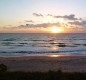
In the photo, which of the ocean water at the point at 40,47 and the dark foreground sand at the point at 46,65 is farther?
the ocean water at the point at 40,47

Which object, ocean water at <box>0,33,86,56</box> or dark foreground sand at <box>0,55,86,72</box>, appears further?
ocean water at <box>0,33,86,56</box>

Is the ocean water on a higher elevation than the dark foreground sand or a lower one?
lower

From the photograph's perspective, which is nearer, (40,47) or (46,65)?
(46,65)

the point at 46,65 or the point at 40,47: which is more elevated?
the point at 46,65

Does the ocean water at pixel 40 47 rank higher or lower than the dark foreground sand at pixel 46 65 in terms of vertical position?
lower
